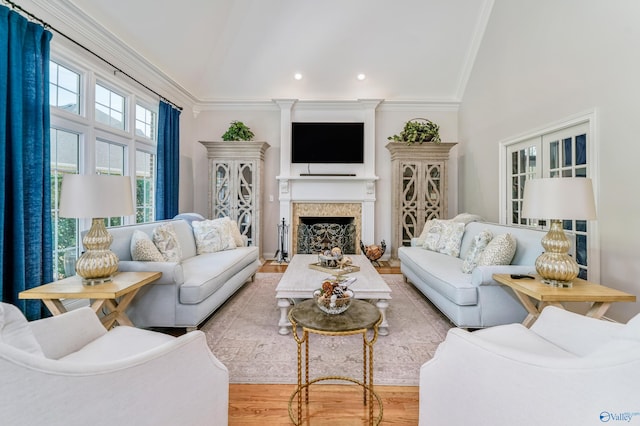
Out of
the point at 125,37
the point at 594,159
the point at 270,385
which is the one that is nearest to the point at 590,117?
the point at 594,159

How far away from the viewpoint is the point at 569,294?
1960 millimetres

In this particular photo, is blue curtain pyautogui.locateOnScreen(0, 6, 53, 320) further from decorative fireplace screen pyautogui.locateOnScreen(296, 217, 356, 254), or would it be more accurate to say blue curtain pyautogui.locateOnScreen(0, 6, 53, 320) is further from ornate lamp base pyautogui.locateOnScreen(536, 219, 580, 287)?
ornate lamp base pyautogui.locateOnScreen(536, 219, 580, 287)

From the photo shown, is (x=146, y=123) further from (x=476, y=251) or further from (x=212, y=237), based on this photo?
(x=476, y=251)

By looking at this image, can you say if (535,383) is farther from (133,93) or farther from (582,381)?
(133,93)

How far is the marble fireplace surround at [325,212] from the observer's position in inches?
216

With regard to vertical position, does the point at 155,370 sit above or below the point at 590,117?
below

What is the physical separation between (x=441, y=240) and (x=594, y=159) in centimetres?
166

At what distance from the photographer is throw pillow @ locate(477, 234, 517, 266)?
100 inches

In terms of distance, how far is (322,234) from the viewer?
5.52 meters

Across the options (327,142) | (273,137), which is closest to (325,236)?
(327,142)

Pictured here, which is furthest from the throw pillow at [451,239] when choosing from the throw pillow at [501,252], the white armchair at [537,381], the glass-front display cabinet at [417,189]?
the white armchair at [537,381]

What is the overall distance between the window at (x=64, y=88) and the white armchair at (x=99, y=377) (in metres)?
2.43

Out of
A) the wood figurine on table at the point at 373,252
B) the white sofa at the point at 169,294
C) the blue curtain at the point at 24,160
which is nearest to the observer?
the blue curtain at the point at 24,160

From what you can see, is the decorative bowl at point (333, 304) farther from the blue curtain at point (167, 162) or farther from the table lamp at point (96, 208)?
the blue curtain at point (167, 162)
